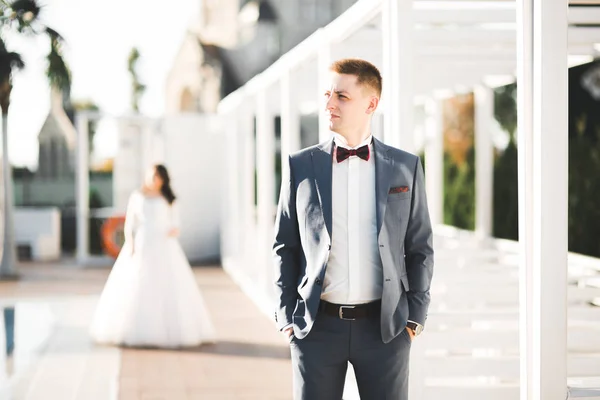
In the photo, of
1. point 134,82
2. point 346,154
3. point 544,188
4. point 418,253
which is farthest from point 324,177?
point 134,82

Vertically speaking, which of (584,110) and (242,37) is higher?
(242,37)

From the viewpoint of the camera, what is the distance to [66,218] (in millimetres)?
20484

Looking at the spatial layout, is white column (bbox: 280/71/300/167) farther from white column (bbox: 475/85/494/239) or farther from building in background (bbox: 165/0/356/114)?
building in background (bbox: 165/0/356/114)

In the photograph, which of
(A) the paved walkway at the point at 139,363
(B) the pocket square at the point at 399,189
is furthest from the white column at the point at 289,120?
(B) the pocket square at the point at 399,189

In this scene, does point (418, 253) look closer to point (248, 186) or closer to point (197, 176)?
point (248, 186)

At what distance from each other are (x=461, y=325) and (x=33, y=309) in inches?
252

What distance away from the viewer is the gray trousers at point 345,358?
3.41 meters

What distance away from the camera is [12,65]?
14633 millimetres

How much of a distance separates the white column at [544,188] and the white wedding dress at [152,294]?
16.1 feet

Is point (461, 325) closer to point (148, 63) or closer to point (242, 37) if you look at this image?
point (242, 37)

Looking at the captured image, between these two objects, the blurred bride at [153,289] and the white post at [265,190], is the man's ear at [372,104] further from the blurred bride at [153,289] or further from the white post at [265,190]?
the white post at [265,190]

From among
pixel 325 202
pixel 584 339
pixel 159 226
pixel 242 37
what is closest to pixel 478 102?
pixel 159 226

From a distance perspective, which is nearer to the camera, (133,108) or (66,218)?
(66,218)

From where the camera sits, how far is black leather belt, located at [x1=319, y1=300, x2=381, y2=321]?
3396mm
